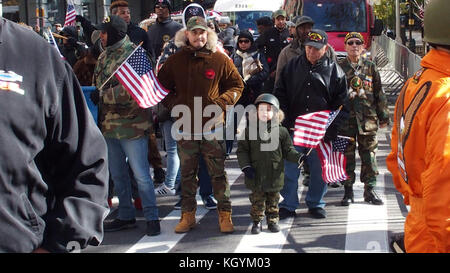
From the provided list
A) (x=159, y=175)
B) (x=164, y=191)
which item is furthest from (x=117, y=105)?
(x=159, y=175)

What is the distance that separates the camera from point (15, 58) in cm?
238

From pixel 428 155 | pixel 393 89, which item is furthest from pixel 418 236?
pixel 393 89

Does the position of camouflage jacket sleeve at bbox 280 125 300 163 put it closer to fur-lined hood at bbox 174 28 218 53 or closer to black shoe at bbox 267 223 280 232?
black shoe at bbox 267 223 280 232

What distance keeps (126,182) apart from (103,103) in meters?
0.84

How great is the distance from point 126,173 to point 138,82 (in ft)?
3.30

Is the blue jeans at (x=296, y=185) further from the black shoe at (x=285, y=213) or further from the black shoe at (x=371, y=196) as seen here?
the black shoe at (x=371, y=196)

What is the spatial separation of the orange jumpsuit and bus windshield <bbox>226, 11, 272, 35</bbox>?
2642cm

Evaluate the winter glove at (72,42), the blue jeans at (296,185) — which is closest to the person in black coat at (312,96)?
the blue jeans at (296,185)

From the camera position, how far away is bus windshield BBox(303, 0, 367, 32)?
67.4ft

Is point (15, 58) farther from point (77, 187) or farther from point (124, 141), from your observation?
point (124, 141)

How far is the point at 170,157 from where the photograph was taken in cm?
839

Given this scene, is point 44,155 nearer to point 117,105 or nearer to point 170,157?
point 117,105

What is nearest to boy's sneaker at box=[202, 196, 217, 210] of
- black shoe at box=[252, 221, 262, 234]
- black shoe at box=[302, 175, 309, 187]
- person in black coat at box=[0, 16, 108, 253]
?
black shoe at box=[252, 221, 262, 234]

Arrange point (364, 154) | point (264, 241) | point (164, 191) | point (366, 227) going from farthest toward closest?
point (164, 191) < point (364, 154) < point (366, 227) < point (264, 241)
